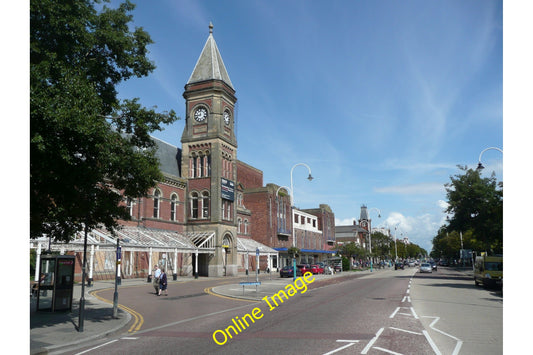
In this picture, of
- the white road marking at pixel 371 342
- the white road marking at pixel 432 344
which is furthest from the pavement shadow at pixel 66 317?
the white road marking at pixel 432 344

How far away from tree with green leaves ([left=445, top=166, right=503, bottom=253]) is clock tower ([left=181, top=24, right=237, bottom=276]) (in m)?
23.6

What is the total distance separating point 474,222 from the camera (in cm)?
3931

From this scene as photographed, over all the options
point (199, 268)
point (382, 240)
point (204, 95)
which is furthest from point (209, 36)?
point (382, 240)

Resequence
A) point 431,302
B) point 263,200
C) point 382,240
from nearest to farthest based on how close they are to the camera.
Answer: point 431,302
point 263,200
point 382,240

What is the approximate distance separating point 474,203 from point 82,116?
37874 mm

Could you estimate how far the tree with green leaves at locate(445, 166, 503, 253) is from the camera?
124 feet

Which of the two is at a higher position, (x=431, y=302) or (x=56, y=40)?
(x=56, y=40)

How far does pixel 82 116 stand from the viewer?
9766 millimetres

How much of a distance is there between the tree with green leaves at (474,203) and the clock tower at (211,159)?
23593 mm

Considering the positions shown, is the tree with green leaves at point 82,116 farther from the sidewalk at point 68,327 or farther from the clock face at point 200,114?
the clock face at point 200,114

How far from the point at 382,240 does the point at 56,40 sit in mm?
114939

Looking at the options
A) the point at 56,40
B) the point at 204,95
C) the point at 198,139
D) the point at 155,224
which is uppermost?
the point at 204,95

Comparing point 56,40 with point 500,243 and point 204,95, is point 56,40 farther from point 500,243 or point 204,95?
point 500,243

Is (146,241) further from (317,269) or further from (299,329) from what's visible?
(299,329)
